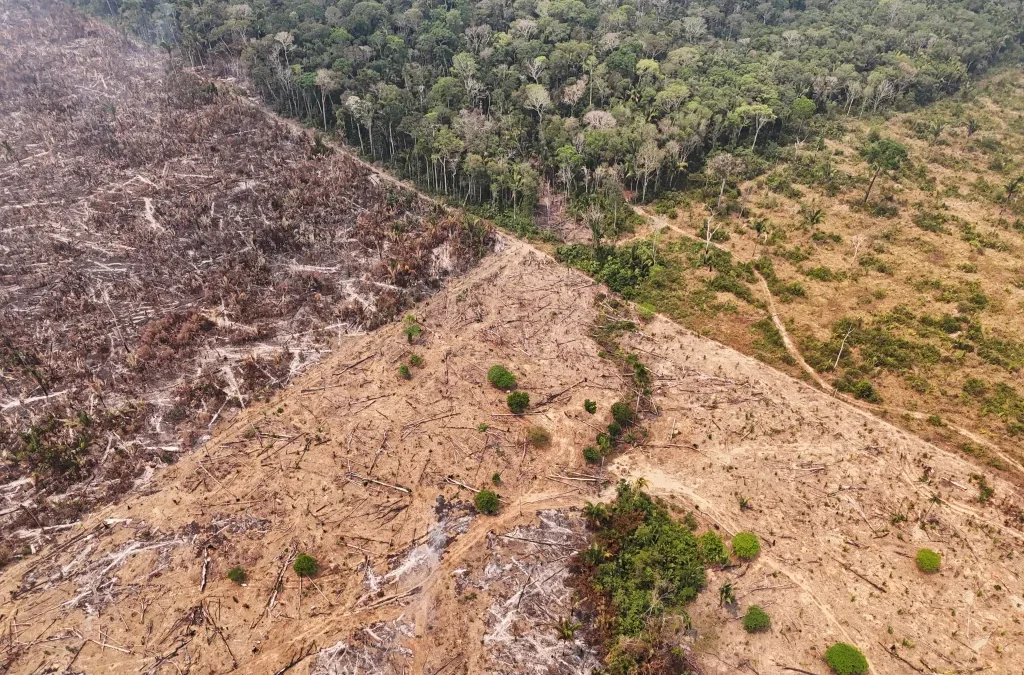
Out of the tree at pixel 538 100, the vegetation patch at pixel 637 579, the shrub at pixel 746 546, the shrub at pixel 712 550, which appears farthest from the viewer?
the tree at pixel 538 100

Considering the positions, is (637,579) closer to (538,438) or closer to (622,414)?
(538,438)

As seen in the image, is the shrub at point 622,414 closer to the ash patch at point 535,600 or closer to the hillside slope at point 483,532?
the hillside slope at point 483,532

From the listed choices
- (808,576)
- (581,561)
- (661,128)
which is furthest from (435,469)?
(661,128)

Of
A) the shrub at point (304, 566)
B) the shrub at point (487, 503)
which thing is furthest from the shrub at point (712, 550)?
the shrub at point (304, 566)

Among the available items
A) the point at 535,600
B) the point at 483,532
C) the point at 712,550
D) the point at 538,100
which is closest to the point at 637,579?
the point at 712,550

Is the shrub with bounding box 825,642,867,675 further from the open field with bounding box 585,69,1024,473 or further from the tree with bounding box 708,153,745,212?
the tree with bounding box 708,153,745,212

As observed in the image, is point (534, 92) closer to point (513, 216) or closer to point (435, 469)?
point (513, 216)
